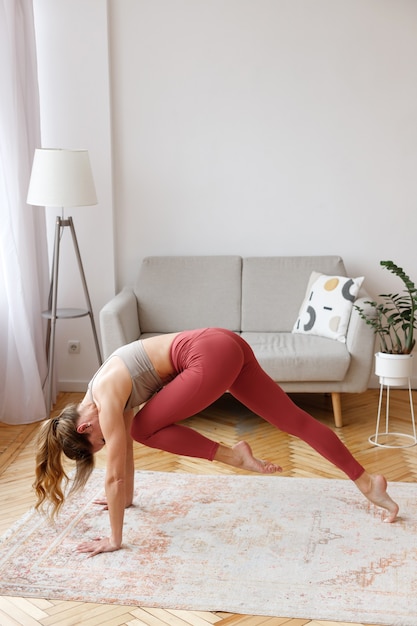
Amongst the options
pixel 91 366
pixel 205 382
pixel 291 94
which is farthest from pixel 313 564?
pixel 291 94

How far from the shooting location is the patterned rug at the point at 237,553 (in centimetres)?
261

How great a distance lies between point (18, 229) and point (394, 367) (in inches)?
85.2

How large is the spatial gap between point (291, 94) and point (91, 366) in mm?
2124

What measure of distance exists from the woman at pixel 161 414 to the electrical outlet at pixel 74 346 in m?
2.09

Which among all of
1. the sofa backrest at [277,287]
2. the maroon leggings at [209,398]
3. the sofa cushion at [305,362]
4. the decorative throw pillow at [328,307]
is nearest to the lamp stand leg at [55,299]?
the sofa backrest at [277,287]

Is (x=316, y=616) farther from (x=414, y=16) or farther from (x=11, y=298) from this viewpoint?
(x=414, y=16)

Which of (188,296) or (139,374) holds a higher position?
(139,374)

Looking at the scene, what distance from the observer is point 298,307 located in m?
4.79

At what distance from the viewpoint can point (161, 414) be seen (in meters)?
2.96

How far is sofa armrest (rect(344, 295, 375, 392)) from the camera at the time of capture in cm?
428

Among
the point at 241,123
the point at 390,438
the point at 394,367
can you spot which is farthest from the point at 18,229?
the point at 390,438

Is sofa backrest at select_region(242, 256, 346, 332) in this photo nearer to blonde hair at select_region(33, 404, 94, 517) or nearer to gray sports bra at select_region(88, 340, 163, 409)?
gray sports bra at select_region(88, 340, 163, 409)

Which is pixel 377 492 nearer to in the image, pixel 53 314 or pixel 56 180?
pixel 53 314

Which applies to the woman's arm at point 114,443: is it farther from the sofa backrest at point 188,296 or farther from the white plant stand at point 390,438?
the sofa backrest at point 188,296
